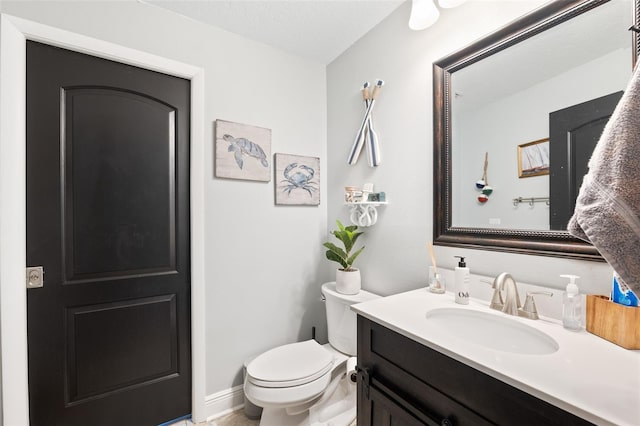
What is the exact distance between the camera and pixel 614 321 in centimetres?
72

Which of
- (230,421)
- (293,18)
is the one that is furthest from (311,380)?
(293,18)

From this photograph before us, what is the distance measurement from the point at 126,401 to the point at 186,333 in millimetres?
412

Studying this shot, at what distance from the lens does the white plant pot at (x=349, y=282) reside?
1585 millimetres

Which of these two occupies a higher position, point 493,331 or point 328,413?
point 493,331

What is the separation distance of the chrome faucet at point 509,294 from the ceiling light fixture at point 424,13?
112 cm

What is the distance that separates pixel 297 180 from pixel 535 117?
1.34m

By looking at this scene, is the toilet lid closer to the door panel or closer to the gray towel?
the door panel

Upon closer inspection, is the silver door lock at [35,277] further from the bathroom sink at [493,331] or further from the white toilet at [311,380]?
the bathroom sink at [493,331]

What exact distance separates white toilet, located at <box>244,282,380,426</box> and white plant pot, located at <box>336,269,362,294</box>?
3 cm

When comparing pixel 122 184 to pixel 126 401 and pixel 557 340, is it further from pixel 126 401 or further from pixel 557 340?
pixel 557 340

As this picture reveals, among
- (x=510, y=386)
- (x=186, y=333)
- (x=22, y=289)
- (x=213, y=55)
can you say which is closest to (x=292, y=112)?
(x=213, y=55)

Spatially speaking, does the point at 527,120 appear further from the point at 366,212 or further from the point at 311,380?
the point at 311,380

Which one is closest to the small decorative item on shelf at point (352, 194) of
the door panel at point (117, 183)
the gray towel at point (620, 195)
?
the door panel at point (117, 183)

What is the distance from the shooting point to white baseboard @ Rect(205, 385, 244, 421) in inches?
63.3
